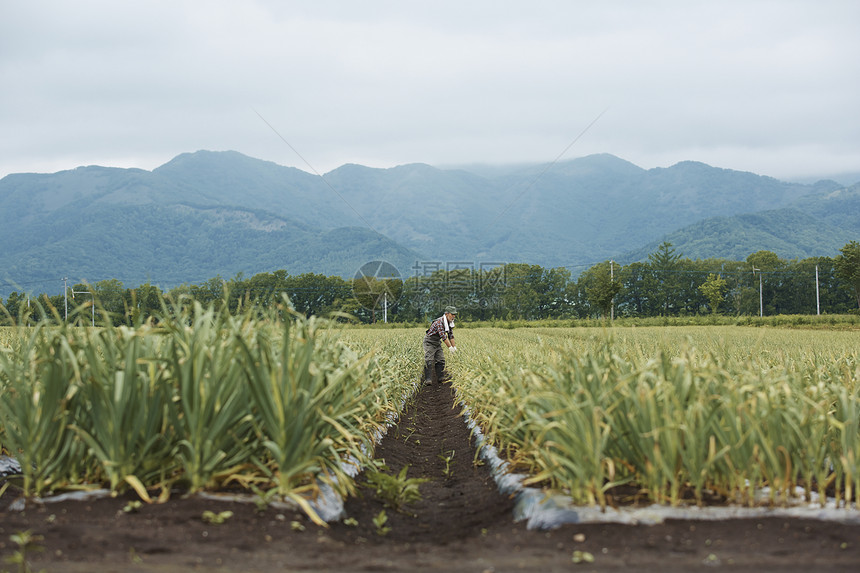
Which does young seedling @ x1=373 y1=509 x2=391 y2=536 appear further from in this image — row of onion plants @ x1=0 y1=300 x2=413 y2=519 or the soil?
row of onion plants @ x1=0 y1=300 x2=413 y2=519

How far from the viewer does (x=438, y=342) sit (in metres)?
14.9

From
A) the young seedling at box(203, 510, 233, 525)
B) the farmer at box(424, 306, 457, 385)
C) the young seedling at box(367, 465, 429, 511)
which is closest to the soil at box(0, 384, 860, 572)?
→ the young seedling at box(203, 510, 233, 525)

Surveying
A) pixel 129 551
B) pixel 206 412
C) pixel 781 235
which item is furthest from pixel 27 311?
pixel 781 235

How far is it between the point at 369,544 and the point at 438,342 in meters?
11.5

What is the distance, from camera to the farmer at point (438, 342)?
13.7 meters

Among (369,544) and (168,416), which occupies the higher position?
(168,416)

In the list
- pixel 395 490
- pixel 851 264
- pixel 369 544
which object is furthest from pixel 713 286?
pixel 369 544

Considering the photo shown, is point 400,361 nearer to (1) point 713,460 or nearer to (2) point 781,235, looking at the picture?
(1) point 713,460

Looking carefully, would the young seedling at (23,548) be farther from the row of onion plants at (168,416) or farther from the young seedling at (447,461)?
the young seedling at (447,461)

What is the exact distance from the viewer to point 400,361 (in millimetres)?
11312

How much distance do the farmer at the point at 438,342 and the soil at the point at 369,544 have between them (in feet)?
32.5

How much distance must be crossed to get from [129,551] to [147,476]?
0.78 meters

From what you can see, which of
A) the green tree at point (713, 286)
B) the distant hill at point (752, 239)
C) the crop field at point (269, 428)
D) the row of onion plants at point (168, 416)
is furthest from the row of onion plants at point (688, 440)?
the distant hill at point (752, 239)

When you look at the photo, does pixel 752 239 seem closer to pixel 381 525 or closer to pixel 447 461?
pixel 447 461
